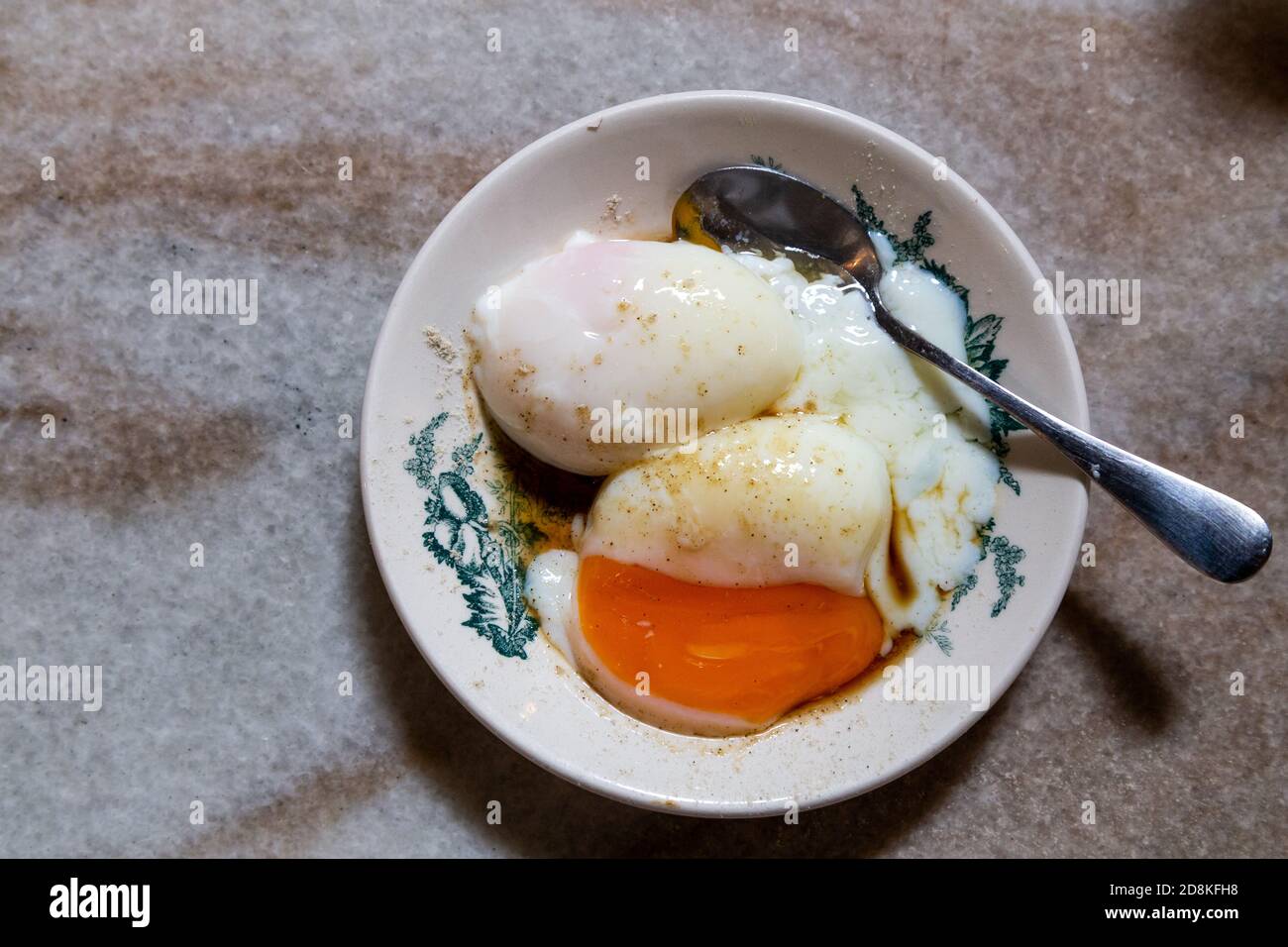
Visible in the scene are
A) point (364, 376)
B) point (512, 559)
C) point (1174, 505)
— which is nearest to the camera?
point (1174, 505)

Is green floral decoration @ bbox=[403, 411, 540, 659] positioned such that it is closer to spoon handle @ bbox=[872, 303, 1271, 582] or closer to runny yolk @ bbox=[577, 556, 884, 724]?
runny yolk @ bbox=[577, 556, 884, 724]

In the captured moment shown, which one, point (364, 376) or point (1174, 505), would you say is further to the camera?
point (364, 376)

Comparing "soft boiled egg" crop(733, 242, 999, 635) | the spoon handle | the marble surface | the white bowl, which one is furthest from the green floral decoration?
Answer: the spoon handle

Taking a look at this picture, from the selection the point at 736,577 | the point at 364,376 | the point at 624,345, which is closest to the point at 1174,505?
the point at 736,577

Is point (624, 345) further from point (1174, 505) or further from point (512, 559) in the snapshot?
point (1174, 505)

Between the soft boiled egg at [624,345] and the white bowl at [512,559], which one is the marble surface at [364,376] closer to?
the white bowl at [512,559]

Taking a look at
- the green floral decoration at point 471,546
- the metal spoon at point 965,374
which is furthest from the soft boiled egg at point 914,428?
the green floral decoration at point 471,546
